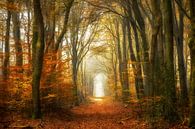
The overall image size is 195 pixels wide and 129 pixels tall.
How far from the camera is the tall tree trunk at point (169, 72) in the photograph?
1044 centimetres

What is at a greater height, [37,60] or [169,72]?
[37,60]

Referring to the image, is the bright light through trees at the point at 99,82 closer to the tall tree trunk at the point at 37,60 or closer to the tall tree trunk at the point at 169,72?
the tall tree trunk at the point at 37,60

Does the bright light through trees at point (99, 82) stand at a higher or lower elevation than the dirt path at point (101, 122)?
higher

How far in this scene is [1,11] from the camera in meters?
26.8

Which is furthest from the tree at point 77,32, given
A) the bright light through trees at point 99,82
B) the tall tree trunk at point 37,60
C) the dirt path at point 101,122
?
the bright light through trees at point 99,82

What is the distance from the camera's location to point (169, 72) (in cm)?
1050

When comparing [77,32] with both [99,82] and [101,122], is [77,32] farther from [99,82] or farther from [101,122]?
[99,82]

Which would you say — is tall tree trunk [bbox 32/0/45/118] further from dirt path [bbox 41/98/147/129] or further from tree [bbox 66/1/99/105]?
tree [bbox 66/1/99/105]

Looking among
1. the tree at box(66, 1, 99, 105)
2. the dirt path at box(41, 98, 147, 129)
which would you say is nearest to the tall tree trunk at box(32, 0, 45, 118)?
the dirt path at box(41, 98, 147, 129)

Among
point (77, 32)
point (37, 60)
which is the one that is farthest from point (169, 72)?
point (77, 32)

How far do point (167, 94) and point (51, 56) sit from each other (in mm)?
7173

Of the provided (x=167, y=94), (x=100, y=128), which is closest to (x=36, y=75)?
(x=100, y=128)

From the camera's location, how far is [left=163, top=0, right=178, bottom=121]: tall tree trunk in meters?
10.4

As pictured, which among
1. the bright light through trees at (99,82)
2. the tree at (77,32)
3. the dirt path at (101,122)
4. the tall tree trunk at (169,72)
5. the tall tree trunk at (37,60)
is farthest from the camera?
the bright light through trees at (99,82)
